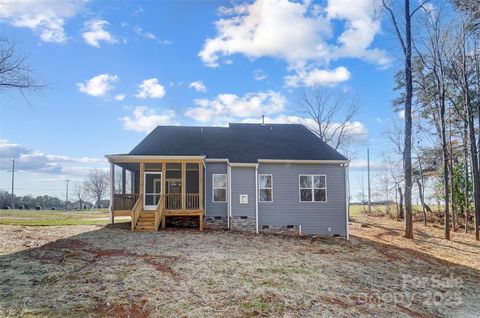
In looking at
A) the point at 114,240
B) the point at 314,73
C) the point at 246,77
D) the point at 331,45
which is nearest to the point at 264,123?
the point at 246,77

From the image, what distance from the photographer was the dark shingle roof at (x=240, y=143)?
52.6 ft

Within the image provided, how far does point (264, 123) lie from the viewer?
20.1m

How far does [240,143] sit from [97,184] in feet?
149

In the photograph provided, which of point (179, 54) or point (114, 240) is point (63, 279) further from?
point (179, 54)

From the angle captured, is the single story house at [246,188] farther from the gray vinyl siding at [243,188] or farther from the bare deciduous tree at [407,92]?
the bare deciduous tree at [407,92]

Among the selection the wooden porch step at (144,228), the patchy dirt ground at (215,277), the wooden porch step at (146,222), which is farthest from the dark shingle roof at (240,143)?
the patchy dirt ground at (215,277)

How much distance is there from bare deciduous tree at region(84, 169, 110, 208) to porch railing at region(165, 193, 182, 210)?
148 ft

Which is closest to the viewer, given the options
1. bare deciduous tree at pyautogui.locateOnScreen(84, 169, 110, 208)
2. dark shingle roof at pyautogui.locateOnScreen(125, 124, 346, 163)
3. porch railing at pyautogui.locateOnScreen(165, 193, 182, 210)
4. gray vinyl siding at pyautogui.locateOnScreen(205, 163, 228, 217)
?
porch railing at pyautogui.locateOnScreen(165, 193, 182, 210)

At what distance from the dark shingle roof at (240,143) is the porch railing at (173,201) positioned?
203 centimetres

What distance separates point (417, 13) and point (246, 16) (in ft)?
30.3

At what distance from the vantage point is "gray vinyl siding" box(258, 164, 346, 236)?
15.4 m

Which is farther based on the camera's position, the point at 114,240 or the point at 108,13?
the point at 108,13

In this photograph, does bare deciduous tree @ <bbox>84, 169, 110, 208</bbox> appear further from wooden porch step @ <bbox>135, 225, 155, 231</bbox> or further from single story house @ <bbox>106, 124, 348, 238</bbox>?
wooden porch step @ <bbox>135, 225, 155, 231</bbox>

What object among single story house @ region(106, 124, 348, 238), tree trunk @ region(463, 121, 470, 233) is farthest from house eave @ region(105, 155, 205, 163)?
tree trunk @ region(463, 121, 470, 233)
